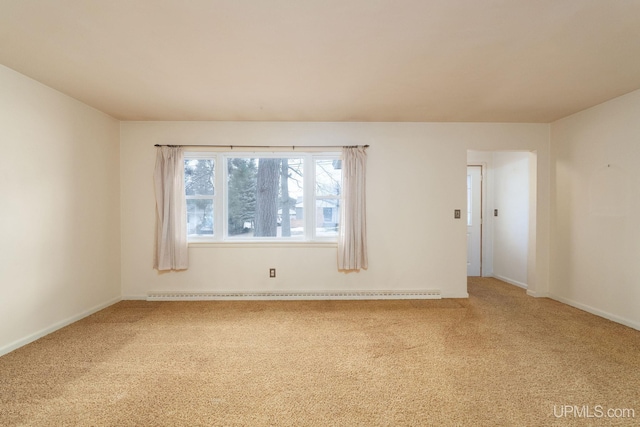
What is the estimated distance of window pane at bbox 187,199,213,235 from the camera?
162 inches

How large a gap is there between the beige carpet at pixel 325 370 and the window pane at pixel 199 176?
161cm

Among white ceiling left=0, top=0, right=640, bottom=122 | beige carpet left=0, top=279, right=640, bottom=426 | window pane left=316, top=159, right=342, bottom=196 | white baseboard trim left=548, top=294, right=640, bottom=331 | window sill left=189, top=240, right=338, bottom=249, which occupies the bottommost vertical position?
beige carpet left=0, top=279, right=640, bottom=426

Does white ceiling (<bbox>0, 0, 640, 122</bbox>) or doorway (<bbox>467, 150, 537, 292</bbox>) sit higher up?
white ceiling (<bbox>0, 0, 640, 122</bbox>)

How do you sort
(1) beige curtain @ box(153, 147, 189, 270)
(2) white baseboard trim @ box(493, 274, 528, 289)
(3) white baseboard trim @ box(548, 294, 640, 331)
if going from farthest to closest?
(2) white baseboard trim @ box(493, 274, 528, 289), (1) beige curtain @ box(153, 147, 189, 270), (3) white baseboard trim @ box(548, 294, 640, 331)

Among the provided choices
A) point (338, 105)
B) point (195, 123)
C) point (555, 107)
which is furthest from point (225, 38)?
point (555, 107)

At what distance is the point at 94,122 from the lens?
11.5 ft

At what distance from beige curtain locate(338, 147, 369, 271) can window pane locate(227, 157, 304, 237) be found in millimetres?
621

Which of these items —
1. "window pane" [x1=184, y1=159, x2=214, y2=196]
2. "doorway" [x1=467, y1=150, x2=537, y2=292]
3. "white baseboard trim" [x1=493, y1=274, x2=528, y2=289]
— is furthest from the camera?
"white baseboard trim" [x1=493, y1=274, x2=528, y2=289]

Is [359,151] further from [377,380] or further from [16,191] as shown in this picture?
[16,191]

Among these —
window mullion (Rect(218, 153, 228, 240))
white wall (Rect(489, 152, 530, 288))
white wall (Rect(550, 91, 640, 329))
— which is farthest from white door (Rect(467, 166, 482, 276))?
window mullion (Rect(218, 153, 228, 240))

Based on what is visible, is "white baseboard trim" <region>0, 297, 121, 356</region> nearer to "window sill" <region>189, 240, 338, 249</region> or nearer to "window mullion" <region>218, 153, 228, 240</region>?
"window sill" <region>189, 240, 338, 249</region>

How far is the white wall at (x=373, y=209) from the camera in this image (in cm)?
401

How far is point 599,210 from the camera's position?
3.41 m

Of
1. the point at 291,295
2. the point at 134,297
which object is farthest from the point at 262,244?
the point at 134,297
